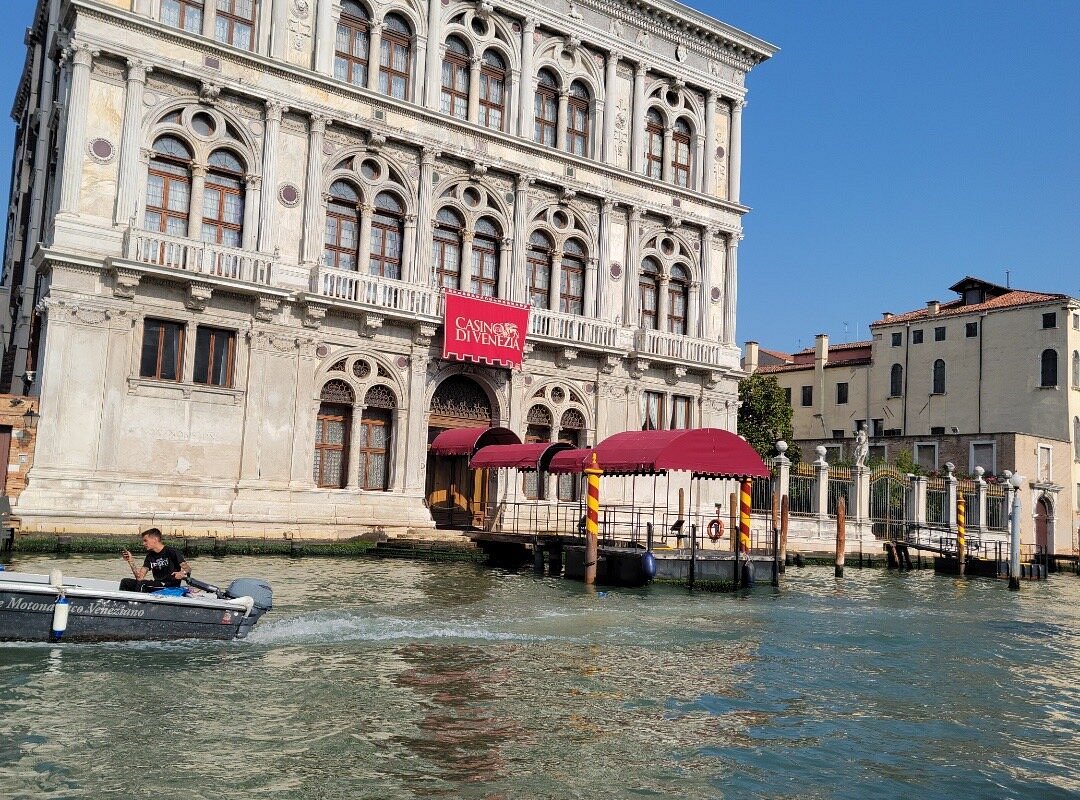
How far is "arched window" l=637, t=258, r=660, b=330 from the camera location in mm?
32719

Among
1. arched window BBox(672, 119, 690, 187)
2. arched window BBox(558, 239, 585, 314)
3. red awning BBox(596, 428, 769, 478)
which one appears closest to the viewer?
red awning BBox(596, 428, 769, 478)

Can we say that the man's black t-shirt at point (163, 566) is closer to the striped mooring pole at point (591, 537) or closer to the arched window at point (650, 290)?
the striped mooring pole at point (591, 537)

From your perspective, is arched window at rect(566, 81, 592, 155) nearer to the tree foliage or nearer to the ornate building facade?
the ornate building facade

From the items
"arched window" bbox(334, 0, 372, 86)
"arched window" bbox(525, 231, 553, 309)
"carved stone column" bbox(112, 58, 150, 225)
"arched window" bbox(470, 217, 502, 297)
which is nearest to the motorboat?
"carved stone column" bbox(112, 58, 150, 225)

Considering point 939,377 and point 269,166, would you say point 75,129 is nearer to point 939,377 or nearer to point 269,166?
point 269,166

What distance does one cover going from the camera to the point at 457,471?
29047 millimetres

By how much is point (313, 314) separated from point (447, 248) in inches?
197

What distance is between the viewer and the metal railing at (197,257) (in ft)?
75.2

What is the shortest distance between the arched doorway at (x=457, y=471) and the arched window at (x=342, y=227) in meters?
4.27

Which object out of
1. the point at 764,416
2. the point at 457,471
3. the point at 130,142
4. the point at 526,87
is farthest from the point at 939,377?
the point at 130,142

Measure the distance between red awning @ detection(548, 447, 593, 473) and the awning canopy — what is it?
0.22 meters

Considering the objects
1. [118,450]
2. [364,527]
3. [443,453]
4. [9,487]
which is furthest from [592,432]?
[9,487]

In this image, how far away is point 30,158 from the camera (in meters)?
30.7

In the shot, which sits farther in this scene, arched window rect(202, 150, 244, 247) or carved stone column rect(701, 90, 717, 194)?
carved stone column rect(701, 90, 717, 194)
